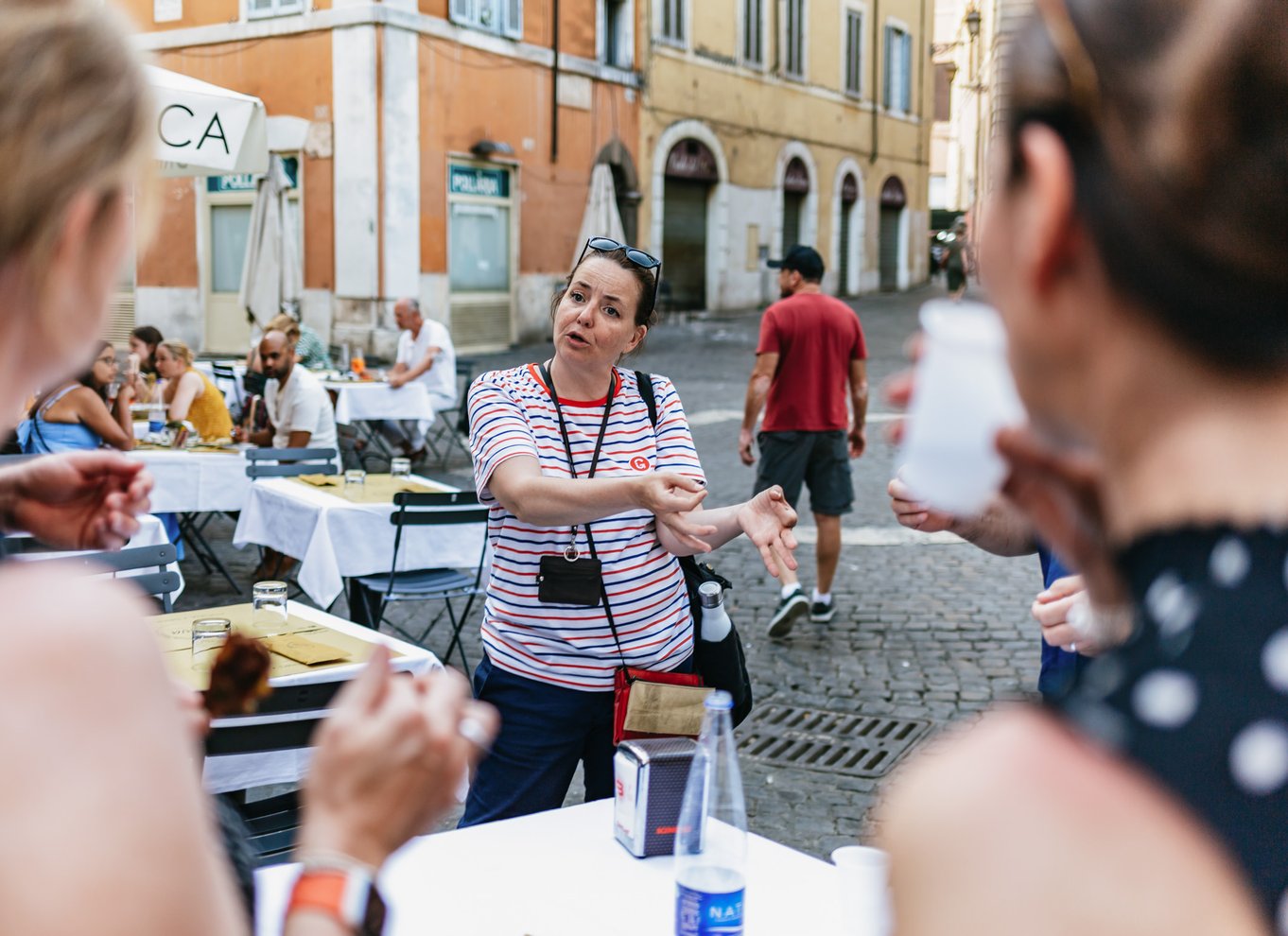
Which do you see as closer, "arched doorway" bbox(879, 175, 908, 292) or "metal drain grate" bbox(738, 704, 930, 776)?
"metal drain grate" bbox(738, 704, 930, 776)

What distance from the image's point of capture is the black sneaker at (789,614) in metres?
6.49

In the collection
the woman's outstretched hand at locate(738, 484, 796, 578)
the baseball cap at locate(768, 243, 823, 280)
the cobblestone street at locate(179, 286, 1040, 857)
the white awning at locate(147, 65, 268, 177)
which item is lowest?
the cobblestone street at locate(179, 286, 1040, 857)

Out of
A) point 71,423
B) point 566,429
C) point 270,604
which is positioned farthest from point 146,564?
point 566,429

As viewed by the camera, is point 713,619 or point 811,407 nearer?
point 713,619

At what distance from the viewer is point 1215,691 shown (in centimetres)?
70

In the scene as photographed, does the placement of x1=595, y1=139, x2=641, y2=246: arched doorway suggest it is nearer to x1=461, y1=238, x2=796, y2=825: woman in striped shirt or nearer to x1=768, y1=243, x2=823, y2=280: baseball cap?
x1=768, y1=243, x2=823, y2=280: baseball cap

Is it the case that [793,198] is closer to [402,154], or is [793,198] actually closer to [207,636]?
[402,154]

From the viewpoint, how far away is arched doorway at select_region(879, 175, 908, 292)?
3381 centimetres

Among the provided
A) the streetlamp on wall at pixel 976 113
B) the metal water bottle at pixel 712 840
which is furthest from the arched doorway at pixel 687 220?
the metal water bottle at pixel 712 840

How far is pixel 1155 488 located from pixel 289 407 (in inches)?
324

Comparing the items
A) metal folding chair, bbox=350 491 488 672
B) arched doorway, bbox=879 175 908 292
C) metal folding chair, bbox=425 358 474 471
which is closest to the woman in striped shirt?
metal folding chair, bbox=350 491 488 672

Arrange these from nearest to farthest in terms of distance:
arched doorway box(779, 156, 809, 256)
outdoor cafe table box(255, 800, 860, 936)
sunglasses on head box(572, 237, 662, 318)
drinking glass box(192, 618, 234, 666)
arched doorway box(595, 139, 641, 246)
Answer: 1. outdoor cafe table box(255, 800, 860, 936)
2. sunglasses on head box(572, 237, 662, 318)
3. drinking glass box(192, 618, 234, 666)
4. arched doorway box(595, 139, 641, 246)
5. arched doorway box(779, 156, 809, 256)

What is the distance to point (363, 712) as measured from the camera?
3.67 feet

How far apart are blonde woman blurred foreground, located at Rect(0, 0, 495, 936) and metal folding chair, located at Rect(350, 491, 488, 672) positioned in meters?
4.60
